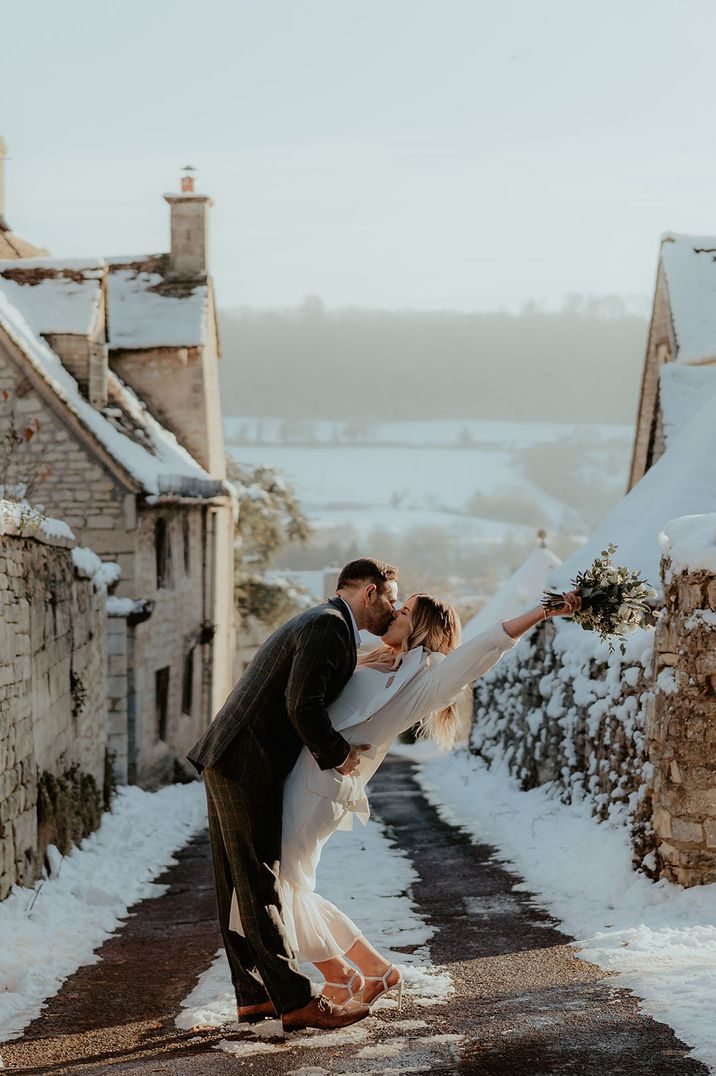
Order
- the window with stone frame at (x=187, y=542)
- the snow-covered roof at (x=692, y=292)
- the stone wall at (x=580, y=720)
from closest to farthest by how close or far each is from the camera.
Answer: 1. the stone wall at (x=580, y=720)
2. the snow-covered roof at (x=692, y=292)
3. the window with stone frame at (x=187, y=542)

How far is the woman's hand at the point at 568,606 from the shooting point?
5473 millimetres

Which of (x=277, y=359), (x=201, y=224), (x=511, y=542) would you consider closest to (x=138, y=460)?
(x=201, y=224)

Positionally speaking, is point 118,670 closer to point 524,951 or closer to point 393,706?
point 524,951

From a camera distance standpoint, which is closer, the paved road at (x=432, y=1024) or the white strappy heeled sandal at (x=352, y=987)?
the paved road at (x=432, y=1024)

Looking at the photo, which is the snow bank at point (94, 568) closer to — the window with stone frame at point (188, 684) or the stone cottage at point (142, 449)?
the stone cottage at point (142, 449)

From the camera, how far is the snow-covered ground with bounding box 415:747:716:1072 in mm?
5371

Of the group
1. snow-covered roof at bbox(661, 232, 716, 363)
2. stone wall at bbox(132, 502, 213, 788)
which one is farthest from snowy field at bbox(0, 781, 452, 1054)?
snow-covered roof at bbox(661, 232, 716, 363)

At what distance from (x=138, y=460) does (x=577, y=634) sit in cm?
849

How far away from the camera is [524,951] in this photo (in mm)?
6789

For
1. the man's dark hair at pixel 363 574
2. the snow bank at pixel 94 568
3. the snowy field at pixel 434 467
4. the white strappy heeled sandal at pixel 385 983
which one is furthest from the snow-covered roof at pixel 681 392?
the snowy field at pixel 434 467

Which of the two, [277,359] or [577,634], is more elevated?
[277,359]

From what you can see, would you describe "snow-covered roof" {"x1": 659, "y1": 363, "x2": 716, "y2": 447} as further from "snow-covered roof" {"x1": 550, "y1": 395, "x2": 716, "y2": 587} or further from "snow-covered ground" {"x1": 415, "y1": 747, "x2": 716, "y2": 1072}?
"snow-covered ground" {"x1": 415, "y1": 747, "x2": 716, "y2": 1072}

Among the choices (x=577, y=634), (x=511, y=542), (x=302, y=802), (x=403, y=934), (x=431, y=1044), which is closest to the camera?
(x=431, y=1044)

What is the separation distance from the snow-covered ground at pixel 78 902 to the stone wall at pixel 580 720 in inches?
143
